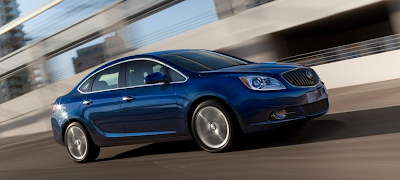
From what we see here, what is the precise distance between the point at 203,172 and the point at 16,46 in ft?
64.3

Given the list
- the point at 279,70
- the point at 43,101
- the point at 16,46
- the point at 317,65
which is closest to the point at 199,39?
the point at 317,65

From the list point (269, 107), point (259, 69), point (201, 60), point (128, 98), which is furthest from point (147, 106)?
point (269, 107)

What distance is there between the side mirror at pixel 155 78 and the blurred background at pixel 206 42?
12.1 feet

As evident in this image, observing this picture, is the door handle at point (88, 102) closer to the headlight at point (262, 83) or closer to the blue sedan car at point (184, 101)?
the blue sedan car at point (184, 101)

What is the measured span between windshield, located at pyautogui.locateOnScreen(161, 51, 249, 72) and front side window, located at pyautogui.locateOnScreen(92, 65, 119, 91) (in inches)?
31.3

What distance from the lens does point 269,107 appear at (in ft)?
18.4

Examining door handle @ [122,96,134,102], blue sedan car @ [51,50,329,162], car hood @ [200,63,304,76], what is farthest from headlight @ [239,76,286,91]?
door handle @ [122,96,134,102]

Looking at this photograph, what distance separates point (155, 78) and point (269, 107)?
4.86 ft

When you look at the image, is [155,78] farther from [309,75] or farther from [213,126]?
[309,75]

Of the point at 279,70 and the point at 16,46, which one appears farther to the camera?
the point at 16,46

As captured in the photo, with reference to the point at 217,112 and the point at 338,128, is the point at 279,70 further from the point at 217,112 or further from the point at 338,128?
the point at 338,128

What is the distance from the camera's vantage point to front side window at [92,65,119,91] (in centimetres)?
705

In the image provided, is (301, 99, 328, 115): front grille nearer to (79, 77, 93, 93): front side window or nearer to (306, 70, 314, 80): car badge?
(306, 70, 314, 80): car badge

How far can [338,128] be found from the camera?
653 cm
